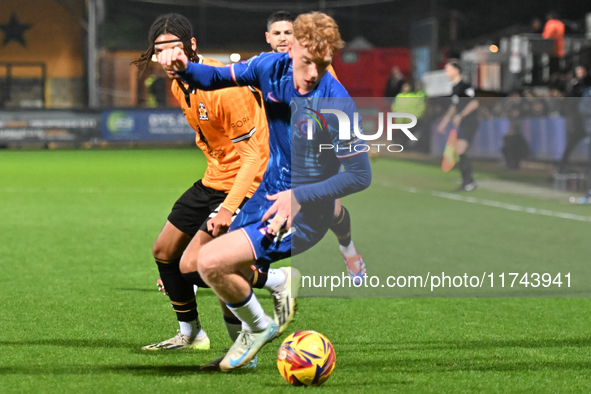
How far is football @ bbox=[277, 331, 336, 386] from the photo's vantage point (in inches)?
162

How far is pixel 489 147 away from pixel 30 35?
27064mm

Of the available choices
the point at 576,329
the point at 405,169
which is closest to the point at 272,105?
the point at 576,329

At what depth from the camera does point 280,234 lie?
165 inches

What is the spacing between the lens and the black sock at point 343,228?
588 centimetres

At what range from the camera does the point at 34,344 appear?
497cm

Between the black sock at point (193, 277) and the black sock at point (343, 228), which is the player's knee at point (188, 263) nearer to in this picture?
the black sock at point (193, 277)

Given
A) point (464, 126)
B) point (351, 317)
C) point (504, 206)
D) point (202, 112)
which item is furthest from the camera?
point (504, 206)

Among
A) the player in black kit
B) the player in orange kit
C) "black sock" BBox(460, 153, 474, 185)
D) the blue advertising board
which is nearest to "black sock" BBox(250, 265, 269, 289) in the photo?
the player in orange kit

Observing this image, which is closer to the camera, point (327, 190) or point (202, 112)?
point (327, 190)

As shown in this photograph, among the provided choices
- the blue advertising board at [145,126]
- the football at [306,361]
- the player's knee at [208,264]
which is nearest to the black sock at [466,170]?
the football at [306,361]

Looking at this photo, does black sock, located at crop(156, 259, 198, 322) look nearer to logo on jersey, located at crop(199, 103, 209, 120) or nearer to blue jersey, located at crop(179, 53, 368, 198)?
logo on jersey, located at crop(199, 103, 209, 120)

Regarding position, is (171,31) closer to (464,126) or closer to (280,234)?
(280,234)

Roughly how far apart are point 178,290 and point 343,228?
1.52 m

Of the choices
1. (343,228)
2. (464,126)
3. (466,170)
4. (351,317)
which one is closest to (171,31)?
(343,228)
